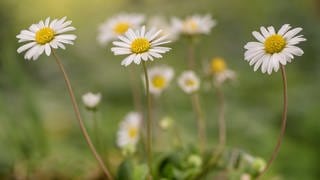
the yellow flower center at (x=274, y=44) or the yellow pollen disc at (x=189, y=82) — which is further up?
the yellow flower center at (x=274, y=44)

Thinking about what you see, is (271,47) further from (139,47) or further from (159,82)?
(159,82)

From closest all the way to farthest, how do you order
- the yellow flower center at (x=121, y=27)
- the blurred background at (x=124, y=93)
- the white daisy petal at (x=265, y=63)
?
the white daisy petal at (x=265, y=63), the yellow flower center at (x=121, y=27), the blurred background at (x=124, y=93)

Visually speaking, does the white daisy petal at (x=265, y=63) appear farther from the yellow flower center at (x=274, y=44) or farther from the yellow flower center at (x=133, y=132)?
the yellow flower center at (x=133, y=132)

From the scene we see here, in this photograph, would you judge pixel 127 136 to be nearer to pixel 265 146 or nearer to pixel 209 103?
pixel 265 146

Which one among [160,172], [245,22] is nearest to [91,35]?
[245,22]

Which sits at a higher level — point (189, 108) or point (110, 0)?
point (110, 0)

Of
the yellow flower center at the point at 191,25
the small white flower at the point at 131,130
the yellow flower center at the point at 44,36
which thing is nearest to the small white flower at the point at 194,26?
the yellow flower center at the point at 191,25
